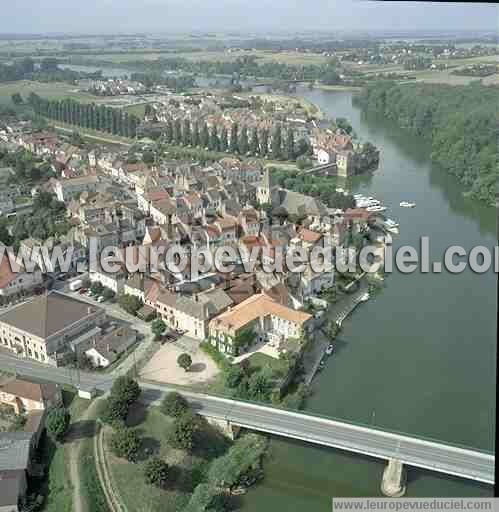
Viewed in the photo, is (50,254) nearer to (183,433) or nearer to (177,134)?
(183,433)

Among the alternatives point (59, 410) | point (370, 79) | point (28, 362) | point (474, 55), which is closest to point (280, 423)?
point (59, 410)

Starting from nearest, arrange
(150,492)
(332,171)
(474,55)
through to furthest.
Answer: (150,492) → (332,171) → (474,55)

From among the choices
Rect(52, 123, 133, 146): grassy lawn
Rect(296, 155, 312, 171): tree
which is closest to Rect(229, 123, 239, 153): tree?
Rect(296, 155, 312, 171): tree

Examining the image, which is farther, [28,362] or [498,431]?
[28,362]

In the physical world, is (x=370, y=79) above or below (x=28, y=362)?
above

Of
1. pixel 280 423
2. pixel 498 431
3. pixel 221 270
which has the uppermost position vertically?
pixel 498 431

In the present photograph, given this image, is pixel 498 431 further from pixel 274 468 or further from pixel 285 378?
pixel 285 378

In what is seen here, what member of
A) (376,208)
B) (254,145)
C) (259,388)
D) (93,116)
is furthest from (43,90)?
(259,388)
